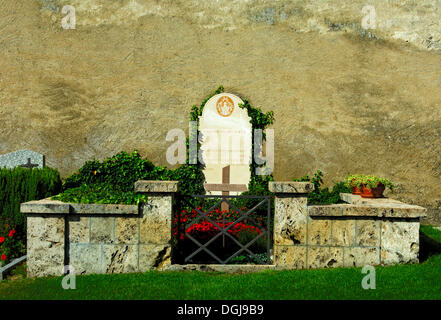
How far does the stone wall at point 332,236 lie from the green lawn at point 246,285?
0.60 ft

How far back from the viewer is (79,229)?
15.4ft

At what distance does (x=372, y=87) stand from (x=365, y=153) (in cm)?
156

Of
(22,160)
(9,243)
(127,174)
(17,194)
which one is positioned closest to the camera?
(9,243)

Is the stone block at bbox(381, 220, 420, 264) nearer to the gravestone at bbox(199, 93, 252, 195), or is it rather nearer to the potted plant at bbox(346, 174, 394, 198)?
the potted plant at bbox(346, 174, 394, 198)

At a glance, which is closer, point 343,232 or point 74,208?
point 74,208

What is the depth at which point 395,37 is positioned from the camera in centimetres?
989

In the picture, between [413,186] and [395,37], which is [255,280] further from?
[395,37]

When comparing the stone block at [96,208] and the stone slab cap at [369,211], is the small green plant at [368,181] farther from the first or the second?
the stone block at [96,208]

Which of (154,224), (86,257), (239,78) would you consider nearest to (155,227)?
(154,224)

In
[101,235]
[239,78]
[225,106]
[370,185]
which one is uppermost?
[239,78]

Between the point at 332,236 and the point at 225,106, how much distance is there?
468cm

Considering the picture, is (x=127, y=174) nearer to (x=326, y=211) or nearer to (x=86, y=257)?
(x=86, y=257)

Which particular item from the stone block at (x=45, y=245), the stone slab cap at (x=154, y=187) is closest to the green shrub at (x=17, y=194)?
the stone block at (x=45, y=245)

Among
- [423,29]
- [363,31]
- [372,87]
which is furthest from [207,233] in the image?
[423,29]
